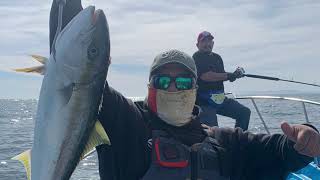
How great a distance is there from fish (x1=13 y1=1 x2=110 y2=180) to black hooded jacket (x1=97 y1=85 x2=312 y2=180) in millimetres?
559

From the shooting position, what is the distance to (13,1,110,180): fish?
306 centimetres

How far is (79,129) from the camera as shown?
129 inches

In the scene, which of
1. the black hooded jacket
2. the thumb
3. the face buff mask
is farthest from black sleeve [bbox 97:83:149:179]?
the thumb

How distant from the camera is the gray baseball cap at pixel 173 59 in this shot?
4188mm

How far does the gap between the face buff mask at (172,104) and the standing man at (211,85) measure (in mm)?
4351

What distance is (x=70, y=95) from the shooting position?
10.2 feet

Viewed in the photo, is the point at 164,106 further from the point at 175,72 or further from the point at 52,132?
the point at 52,132

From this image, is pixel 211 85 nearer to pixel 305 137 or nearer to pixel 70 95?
pixel 305 137

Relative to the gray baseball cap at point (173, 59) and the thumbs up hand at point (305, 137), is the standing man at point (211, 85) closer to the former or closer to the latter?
the gray baseball cap at point (173, 59)

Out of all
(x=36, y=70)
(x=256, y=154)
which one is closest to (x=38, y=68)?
(x=36, y=70)

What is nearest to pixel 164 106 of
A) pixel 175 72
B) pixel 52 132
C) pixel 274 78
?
pixel 175 72

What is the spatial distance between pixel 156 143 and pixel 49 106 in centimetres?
121

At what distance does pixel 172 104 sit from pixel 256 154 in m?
0.83

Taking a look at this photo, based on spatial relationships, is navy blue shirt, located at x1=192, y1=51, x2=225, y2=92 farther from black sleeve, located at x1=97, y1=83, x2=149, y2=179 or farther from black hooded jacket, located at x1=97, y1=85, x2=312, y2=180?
black sleeve, located at x1=97, y1=83, x2=149, y2=179
